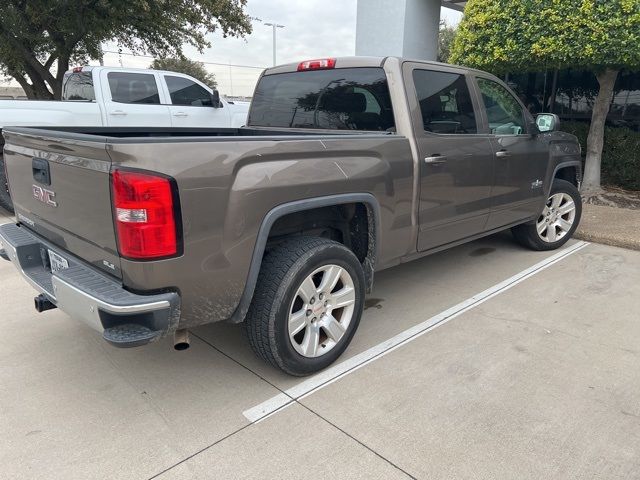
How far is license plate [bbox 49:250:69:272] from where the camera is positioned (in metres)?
2.64

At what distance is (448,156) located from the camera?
3.54 metres

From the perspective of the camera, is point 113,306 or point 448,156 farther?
point 448,156

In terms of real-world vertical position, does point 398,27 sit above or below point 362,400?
above

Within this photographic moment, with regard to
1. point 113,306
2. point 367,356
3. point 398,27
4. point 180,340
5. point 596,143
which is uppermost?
A: point 398,27

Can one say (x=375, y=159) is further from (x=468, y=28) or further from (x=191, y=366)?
(x=468, y=28)

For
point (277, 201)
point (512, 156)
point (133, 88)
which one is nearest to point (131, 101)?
point (133, 88)

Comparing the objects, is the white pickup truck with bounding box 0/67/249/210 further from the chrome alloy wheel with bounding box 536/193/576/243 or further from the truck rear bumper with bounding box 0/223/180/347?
the truck rear bumper with bounding box 0/223/180/347

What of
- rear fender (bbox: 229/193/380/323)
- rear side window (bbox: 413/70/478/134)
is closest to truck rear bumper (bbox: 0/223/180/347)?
rear fender (bbox: 229/193/380/323)

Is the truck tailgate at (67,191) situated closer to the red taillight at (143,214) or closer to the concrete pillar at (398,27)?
the red taillight at (143,214)

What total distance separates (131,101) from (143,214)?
750 cm

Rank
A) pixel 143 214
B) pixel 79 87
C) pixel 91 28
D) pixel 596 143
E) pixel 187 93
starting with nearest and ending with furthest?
pixel 143 214, pixel 596 143, pixel 79 87, pixel 187 93, pixel 91 28

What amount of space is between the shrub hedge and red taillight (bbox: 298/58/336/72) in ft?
21.7

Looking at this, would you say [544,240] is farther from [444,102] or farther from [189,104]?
[189,104]

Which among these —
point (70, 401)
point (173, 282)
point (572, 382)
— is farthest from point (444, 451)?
point (70, 401)
